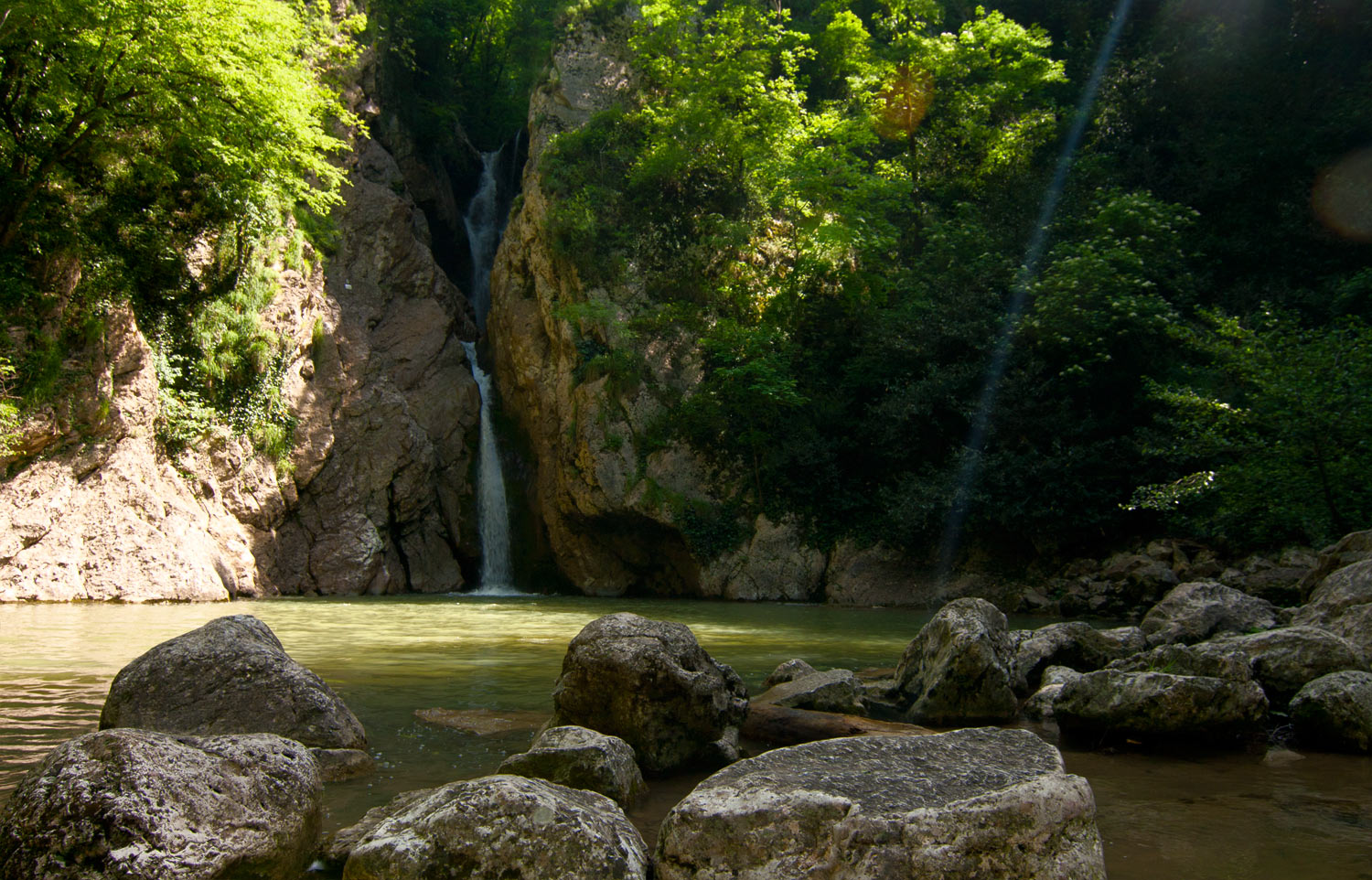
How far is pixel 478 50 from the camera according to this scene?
31.9m

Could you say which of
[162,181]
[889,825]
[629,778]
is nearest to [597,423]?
[162,181]

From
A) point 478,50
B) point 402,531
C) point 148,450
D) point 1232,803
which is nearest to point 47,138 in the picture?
point 148,450

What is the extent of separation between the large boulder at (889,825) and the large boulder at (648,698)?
1.80 meters

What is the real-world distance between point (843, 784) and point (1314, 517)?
38.9 ft

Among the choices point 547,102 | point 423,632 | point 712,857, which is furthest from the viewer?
point 547,102

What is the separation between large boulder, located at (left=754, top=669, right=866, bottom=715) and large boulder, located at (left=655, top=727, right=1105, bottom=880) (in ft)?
9.45

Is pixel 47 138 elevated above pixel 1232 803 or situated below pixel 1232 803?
above

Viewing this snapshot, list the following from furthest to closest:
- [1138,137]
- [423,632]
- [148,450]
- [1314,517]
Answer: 1. [1138,137]
2. [148,450]
3. [1314,517]
4. [423,632]

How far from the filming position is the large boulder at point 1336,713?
492cm

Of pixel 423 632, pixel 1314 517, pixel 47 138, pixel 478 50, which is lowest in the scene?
pixel 423 632

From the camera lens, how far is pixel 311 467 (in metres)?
19.2

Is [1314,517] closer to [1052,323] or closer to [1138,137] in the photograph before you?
[1052,323]

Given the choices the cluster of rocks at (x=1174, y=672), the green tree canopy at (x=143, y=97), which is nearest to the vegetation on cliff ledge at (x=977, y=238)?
the cluster of rocks at (x=1174, y=672)

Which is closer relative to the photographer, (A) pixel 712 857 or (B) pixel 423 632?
(A) pixel 712 857
